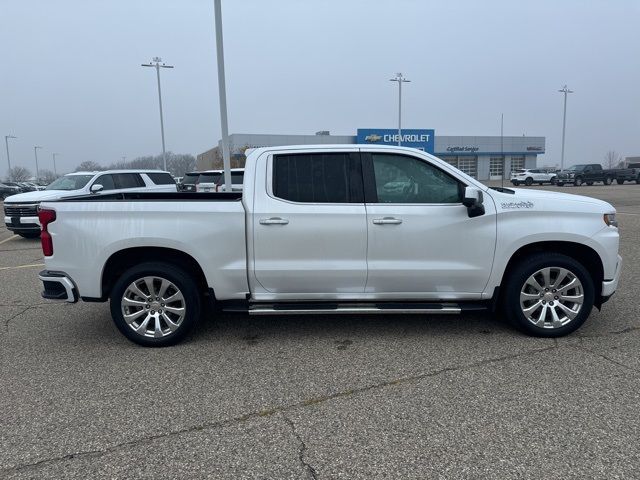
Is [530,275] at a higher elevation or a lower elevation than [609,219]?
lower

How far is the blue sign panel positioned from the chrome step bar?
51.8m

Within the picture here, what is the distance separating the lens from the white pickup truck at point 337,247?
15.1ft

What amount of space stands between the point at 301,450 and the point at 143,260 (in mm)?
2672

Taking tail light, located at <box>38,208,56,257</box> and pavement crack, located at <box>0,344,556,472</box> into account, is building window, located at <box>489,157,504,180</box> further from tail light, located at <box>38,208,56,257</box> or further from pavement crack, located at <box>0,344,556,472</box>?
tail light, located at <box>38,208,56,257</box>

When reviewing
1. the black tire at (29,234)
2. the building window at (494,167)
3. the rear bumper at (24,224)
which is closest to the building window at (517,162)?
the building window at (494,167)

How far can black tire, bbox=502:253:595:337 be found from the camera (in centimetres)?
470

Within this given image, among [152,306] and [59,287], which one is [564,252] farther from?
[59,287]

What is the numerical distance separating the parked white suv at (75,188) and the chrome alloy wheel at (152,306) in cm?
733

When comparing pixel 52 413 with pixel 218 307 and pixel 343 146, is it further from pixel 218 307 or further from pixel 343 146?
pixel 343 146

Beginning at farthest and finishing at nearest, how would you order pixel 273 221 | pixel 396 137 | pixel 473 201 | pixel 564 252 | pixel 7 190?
pixel 396 137 → pixel 7 190 → pixel 564 252 → pixel 273 221 → pixel 473 201

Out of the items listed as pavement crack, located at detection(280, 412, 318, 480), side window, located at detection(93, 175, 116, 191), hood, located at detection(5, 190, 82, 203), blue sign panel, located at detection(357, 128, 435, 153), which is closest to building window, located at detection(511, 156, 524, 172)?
blue sign panel, located at detection(357, 128, 435, 153)

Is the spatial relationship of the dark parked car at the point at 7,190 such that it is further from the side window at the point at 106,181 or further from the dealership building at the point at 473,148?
the side window at the point at 106,181

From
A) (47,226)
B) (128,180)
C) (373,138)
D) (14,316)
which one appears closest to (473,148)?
(373,138)

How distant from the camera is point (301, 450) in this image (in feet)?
9.84
